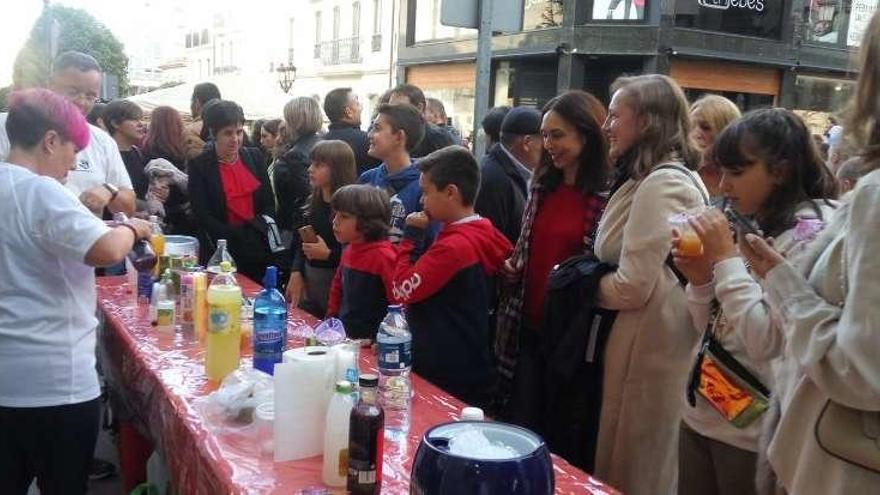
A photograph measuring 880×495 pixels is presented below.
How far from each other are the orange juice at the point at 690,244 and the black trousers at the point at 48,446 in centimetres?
181

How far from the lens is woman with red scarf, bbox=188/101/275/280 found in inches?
167

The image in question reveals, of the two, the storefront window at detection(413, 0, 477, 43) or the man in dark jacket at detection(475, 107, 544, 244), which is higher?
the storefront window at detection(413, 0, 477, 43)

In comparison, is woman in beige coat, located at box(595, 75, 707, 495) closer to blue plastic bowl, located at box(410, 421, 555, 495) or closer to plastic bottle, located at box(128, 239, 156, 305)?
blue plastic bowl, located at box(410, 421, 555, 495)

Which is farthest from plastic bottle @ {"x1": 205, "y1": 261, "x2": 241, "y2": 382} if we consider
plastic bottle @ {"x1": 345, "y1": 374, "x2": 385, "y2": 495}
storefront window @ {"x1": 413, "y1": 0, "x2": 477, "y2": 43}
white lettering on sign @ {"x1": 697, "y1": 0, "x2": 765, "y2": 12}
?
storefront window @ {"x1": 413, "y1": 0, "x2": 477, "y2": 43}

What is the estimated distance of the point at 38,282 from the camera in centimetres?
213

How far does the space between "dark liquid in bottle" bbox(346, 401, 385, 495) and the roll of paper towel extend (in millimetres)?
187

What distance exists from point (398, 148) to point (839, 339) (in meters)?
2.64

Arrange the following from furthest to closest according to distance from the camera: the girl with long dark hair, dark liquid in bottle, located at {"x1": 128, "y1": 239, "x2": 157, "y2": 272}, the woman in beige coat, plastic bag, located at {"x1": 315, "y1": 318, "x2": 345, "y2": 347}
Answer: dark liquid in bottle, located at {"x1": 128, "y1": 239, "x2": 157, "y2": 272}
the woman in beige coat
plastic bag, located at {"x1": 315, "y1": 318, "x2": 345, "y2": 347}
the girl with long dark hair

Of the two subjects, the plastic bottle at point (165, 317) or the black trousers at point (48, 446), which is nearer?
the black trousers at point (48, 446)

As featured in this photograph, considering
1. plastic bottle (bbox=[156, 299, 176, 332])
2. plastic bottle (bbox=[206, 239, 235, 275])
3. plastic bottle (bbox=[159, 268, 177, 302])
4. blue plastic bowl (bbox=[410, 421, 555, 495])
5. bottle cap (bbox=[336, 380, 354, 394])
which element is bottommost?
plastic bottle (bbox=[156, 299, 176, 332])

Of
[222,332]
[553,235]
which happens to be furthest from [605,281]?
[222,332]

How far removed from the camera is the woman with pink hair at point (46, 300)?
2096mm

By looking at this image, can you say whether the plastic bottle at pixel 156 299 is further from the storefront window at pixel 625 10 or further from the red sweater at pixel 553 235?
the storefront window at pixel 625 10

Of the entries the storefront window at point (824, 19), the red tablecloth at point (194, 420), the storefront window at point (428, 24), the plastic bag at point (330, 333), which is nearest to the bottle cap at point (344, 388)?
the red tablecloth at point (194, 420)
